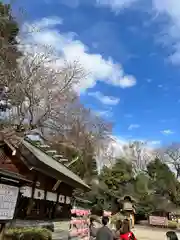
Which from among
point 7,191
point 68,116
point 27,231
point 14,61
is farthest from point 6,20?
point 7,191

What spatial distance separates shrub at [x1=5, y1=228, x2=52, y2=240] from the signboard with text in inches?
159

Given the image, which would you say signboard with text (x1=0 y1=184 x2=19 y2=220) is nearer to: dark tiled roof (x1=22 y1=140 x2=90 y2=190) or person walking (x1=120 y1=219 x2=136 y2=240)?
person walking (x1=120 y1=219 x2=136 y2=240)

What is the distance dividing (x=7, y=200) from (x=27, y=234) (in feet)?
16.6

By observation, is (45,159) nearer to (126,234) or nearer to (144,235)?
(126,234)

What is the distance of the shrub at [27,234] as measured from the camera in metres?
12.6

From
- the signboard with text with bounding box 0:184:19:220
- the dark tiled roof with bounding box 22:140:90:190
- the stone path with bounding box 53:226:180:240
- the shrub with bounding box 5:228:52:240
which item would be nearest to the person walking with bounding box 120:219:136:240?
the signboard with text with bounding box 0:184:19:220

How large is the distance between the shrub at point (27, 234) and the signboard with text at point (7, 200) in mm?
4031

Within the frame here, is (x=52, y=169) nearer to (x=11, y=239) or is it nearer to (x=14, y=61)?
(x=11, y=239)

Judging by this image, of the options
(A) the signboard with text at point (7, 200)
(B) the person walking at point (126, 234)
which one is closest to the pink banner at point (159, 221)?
(B) the person walking at point (126, 234)

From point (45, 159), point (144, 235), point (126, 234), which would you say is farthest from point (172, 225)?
point (126, 234)

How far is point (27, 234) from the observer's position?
13.2m

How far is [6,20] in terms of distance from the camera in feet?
70.3

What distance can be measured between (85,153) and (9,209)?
107 ft

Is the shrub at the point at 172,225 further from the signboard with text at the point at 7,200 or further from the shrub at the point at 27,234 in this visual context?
the signboard with text at the point at 7,200
